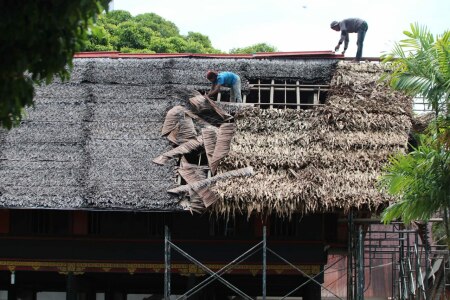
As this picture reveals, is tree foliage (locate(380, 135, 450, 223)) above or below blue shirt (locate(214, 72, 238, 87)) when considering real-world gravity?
below

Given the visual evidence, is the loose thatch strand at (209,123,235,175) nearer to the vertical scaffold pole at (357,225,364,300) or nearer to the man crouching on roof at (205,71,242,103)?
the man crouching on roof at (205,71,242,103)

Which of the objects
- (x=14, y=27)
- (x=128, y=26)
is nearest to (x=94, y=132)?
(x=14, y=27)

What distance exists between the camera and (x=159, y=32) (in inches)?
1630

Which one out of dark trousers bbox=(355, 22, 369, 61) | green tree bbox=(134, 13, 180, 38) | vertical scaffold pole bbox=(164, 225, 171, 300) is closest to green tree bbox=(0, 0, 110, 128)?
vertical scaffold pole bbox=(164, 225, 171, 300)

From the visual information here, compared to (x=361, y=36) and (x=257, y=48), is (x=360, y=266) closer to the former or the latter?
(x=361, y=36)

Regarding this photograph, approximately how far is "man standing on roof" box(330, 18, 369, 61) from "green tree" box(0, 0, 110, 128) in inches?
588

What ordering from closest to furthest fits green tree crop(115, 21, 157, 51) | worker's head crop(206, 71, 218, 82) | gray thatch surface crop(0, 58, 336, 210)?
gray thatch surface crop(0, 58, 336, 210) → worker's head crop(206, 71, 218, 82) → green tree crop(115, 21, 157, 51)

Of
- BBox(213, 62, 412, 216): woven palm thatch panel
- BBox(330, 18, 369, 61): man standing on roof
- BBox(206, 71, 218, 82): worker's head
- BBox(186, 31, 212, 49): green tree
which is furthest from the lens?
BBox(186, 31, 212, 49): green tree

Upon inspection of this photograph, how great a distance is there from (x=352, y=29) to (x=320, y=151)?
6.27m

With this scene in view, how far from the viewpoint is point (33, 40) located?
668cm

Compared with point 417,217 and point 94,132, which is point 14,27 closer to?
point 417,217

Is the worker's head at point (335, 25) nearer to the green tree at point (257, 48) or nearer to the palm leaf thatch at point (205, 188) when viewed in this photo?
the palm leaf thatch at point (205, 188)

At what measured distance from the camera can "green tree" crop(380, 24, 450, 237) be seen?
1200cm

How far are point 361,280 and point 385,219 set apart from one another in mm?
3265
